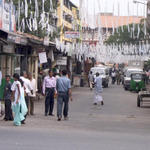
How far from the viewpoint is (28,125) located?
16.4 m

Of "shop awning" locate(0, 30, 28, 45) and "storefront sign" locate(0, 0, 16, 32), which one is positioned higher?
"storefront sign" locate(0, 0, 16, 32)

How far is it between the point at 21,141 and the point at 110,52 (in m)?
70.9

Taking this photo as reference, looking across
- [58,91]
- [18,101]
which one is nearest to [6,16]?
[58,91]

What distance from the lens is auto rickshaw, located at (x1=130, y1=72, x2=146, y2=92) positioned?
44.5m

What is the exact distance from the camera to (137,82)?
4516 cm

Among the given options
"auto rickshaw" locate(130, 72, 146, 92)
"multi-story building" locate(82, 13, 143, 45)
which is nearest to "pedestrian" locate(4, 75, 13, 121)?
"multi-story building" locate(82, 13, 143, 45)

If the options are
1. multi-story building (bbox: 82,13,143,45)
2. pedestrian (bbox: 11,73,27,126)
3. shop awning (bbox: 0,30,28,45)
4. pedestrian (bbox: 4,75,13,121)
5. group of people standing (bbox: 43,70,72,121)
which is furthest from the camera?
multi-story building (bbox: 82,13,143,45)

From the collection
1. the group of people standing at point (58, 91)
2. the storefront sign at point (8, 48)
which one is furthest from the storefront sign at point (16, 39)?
the group of people standing at point (58, 91)

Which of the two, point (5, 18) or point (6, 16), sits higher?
point (6, 16)

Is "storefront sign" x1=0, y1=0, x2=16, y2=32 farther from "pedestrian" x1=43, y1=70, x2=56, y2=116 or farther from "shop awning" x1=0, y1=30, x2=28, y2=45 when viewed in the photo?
"pedestrian" x1=43, y1=70, x2=56, y2=116

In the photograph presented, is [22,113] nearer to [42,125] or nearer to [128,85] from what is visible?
[42,125]

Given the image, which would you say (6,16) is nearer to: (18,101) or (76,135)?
(18,101)

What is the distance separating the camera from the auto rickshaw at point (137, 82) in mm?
44456

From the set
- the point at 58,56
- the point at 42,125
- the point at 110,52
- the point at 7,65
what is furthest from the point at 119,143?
the point at 110,52
